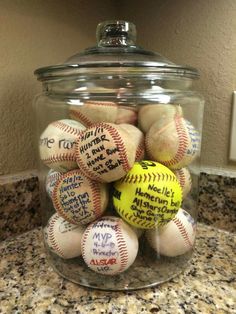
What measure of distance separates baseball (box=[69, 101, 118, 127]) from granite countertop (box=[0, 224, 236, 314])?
0.28 m

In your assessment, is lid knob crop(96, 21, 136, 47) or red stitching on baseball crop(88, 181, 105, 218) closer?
red stitching on baseball crop(88, 181, 105, 218)

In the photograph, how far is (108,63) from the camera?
0.49 m

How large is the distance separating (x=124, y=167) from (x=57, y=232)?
0.57ft

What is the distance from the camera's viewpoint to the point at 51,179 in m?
0.58

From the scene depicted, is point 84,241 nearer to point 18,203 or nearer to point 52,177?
point 52,177

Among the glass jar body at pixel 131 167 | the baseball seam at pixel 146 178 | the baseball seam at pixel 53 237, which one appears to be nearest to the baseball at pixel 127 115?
the glass jar body at pixel 131 167

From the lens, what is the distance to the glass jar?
0.47m

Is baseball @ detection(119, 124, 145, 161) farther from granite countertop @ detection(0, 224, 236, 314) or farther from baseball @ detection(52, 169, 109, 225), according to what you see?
granite countertop @ detection(0, 224, 236, 314)

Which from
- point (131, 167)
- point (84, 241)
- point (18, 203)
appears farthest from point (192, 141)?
point (18, 203)

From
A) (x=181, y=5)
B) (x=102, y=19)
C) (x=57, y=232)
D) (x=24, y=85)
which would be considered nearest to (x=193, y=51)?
(x=181, y=5)

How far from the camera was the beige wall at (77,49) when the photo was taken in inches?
25.8

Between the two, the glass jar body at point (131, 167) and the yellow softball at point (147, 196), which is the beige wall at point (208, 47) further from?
the yellow softball at point (147, 196)

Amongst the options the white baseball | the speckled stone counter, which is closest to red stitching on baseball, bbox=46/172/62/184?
the white baseball

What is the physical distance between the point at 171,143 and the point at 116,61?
16 cm
